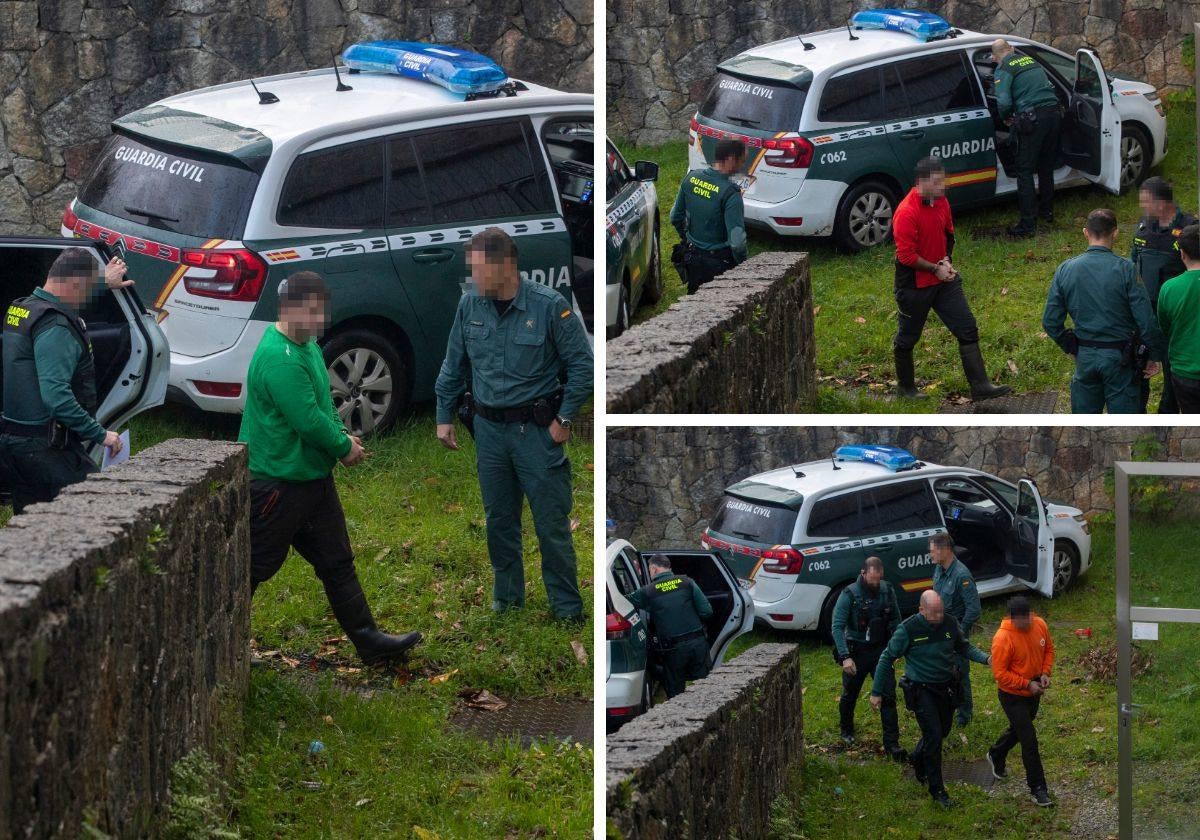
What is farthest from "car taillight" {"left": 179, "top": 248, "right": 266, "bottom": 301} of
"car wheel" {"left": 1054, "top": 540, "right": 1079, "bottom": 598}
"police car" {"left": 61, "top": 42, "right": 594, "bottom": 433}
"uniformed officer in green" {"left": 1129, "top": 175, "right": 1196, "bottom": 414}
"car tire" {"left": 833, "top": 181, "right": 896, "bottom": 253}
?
"uniformed officer in green" {"left": 1129, "top": 175, "right": 1196, "bottom": 414}

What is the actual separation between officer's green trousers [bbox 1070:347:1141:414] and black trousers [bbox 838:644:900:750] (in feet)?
3.13

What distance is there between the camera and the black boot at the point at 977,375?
311 cm

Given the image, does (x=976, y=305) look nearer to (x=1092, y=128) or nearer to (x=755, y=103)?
(x=1092, y=128)

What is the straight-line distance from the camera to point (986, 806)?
12.3 feet

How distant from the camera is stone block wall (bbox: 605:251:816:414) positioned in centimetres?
331

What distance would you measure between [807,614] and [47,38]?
8.52 meters

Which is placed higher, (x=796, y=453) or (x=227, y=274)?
(x=796, y=453)

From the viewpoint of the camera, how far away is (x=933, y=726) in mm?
3877

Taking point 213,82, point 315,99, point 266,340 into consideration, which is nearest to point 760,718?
point 266,340

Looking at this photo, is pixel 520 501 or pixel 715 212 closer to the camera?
pixel 715 212

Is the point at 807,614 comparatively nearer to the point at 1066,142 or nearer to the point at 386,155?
the point at 1066,142

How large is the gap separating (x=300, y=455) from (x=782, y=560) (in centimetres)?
205

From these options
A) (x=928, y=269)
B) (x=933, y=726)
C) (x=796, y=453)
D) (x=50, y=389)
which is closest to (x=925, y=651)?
(x=933, y=726)

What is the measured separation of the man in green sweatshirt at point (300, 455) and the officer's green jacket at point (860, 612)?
205 centimetres
